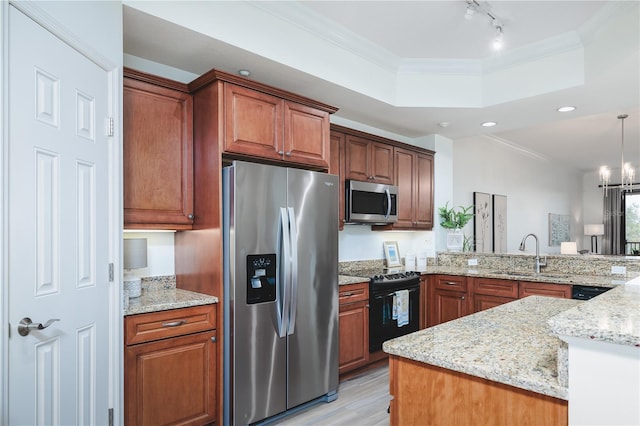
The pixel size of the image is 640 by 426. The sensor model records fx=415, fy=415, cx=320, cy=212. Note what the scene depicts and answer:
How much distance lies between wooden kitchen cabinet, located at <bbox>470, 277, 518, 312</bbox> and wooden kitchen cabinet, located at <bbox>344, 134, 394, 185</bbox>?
1.37 meters

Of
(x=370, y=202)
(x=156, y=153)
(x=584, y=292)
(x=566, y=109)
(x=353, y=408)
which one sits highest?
(x=566, y=109)

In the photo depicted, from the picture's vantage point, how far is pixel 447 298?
4379 mm

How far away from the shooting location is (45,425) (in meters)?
1.66

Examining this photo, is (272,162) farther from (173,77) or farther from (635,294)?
(635,294)

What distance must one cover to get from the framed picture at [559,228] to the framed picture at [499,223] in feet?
8.12

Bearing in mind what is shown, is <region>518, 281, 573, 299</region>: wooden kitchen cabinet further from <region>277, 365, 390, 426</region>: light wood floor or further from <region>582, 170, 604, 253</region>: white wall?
<region>582, 170, 604, 253</region>: white wall

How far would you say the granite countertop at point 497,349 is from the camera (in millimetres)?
1188

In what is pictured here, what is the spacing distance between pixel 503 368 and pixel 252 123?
2.14 meters

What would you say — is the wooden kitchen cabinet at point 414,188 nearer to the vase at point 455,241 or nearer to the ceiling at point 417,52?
the vase at point 455,241

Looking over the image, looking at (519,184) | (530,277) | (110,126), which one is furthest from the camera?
(519,184)

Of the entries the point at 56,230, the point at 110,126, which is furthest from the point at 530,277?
the point at 56,230

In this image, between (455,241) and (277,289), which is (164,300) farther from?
(455,241)

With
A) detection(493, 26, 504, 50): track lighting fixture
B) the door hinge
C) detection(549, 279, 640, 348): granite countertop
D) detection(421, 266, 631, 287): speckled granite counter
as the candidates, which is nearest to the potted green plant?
detection(421, 266, 631, 287): speckled granite counter

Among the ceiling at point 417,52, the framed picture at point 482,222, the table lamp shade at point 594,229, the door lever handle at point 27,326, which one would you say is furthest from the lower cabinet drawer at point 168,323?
the table lamp shade at point 594,229
